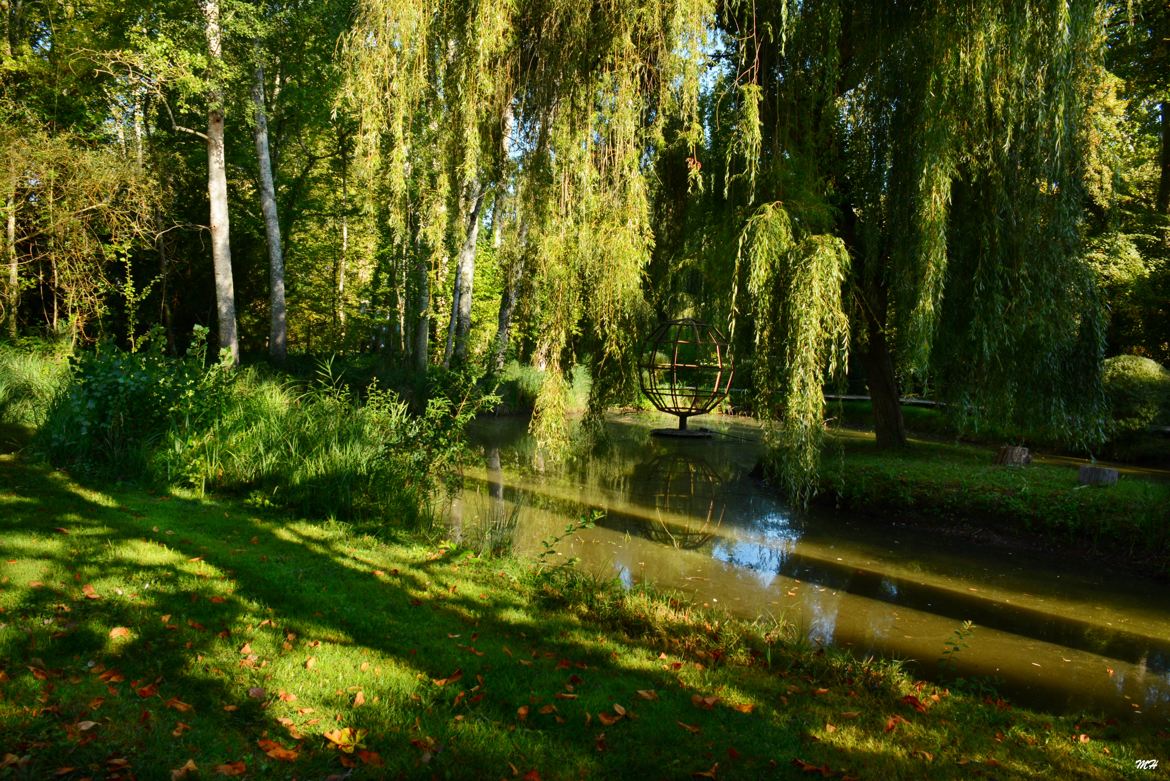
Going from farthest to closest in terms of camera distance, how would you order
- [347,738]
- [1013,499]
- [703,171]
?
[1013,499] → [703,171] → [347,738]

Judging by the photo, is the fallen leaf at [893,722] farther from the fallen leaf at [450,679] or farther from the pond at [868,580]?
the fallen leaf at [450,679]

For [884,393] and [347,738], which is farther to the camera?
[884,393]

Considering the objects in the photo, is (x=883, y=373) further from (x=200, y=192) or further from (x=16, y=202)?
(x=200, y=192)

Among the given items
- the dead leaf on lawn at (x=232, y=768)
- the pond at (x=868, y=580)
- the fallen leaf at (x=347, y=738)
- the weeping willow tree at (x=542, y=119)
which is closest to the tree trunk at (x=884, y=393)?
the pond at (x=868, y=580)

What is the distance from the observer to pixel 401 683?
10.1 feet

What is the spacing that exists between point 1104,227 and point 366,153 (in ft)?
56.1

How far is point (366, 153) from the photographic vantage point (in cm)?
548

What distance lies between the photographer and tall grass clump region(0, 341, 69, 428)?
7.59 metres

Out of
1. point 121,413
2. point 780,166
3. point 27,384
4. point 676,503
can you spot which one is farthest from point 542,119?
point 27,384

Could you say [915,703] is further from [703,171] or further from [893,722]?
[703,171]

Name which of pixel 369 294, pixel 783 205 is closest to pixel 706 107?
pixel 783 205

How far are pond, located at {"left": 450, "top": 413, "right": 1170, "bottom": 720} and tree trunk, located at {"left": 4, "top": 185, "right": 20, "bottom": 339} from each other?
7703 mm

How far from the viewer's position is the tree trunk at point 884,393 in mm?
10336

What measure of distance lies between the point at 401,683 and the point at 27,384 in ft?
25.8
